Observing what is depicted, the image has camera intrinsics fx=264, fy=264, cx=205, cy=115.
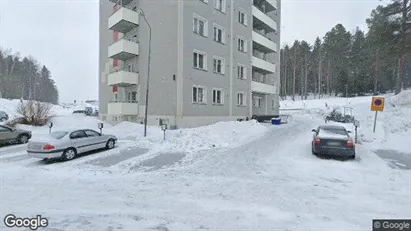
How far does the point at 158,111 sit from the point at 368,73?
56499 mm

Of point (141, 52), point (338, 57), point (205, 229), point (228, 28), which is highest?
point (338, 57)

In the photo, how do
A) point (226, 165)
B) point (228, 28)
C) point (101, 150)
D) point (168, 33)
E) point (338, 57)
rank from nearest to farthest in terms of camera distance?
point (226, 165)
point (101, 150)
point (168, 33)
point (228, 28)
point (338, 57)

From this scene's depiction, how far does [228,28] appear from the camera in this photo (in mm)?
27781

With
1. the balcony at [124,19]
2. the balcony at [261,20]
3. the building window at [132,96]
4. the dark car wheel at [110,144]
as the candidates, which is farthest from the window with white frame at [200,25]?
the dark car wheel at [110,144]

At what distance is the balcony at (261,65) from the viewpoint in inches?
1268

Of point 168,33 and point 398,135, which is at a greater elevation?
point 168,33

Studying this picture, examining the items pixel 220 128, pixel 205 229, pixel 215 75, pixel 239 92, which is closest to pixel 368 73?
pixel 239 92

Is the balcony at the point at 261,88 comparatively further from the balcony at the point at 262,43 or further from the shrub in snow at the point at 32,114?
the shrub in snow at the point at 32,114

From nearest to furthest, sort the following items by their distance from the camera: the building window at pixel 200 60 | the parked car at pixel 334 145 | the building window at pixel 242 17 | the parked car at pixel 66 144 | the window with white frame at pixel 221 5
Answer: the parked car at pixel 66 144, the parked car at pixel 334 145, the building window at pixel 200 60, the window with white frame at pixel 221 5, the building window at pixel 242 17

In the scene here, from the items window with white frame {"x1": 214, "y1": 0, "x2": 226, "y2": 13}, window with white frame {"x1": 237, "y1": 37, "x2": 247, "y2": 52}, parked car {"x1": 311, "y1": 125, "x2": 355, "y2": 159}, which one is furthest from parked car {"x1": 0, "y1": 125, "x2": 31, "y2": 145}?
window with white frame {"x1": 237, "y1": 37, "x2": 247, "y2": 52}

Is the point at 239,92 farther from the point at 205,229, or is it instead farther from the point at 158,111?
the point at 205,229

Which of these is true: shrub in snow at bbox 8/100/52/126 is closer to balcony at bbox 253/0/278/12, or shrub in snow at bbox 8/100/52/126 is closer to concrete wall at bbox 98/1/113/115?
concrete wall at bbox 98/1/113/115

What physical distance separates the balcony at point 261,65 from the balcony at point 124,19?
14085 millimetres

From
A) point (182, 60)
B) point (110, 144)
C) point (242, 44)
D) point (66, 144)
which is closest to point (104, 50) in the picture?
point (182, 60)
